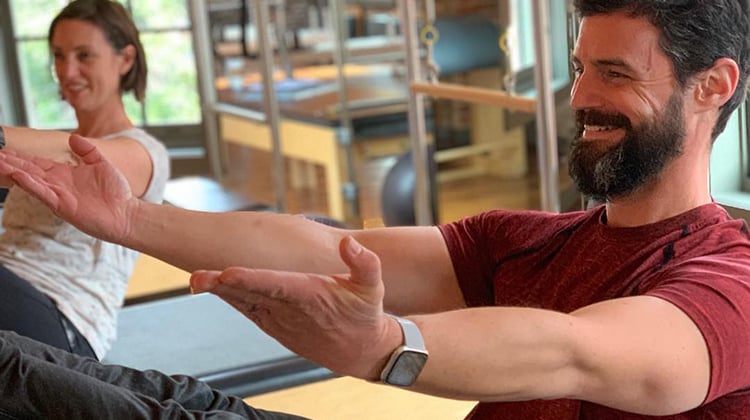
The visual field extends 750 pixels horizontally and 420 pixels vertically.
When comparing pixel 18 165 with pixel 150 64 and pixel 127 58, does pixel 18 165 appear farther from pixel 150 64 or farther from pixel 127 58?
pixel 150 64

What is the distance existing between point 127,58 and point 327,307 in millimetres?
1689

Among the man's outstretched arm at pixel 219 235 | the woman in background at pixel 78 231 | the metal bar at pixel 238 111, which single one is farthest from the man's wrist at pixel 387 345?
the metal bar at pixel 238 111

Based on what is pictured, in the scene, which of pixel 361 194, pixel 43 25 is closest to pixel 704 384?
pixel 361 194

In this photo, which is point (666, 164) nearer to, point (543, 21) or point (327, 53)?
point (543, 21)

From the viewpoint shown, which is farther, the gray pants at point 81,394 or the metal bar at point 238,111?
the metal bar at point 238,111

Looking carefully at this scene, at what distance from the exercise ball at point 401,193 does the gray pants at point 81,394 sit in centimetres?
319

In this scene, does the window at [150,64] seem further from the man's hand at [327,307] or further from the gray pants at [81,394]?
→ the man's hand at [327,307]

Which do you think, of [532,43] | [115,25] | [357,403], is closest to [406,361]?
[357,403]

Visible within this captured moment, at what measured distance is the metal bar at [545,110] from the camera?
2842 mm

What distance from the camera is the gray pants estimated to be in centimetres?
139

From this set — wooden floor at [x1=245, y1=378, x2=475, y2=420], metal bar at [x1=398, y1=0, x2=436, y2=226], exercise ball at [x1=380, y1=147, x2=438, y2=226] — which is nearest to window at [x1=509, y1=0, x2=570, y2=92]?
metal bar at [x1=398, y1=0, x2=436, y2=226]

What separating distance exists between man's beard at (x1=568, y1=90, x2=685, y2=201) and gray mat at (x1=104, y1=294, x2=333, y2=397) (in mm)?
1271

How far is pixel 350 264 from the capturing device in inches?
35.7

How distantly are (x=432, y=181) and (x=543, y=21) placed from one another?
214 cm
